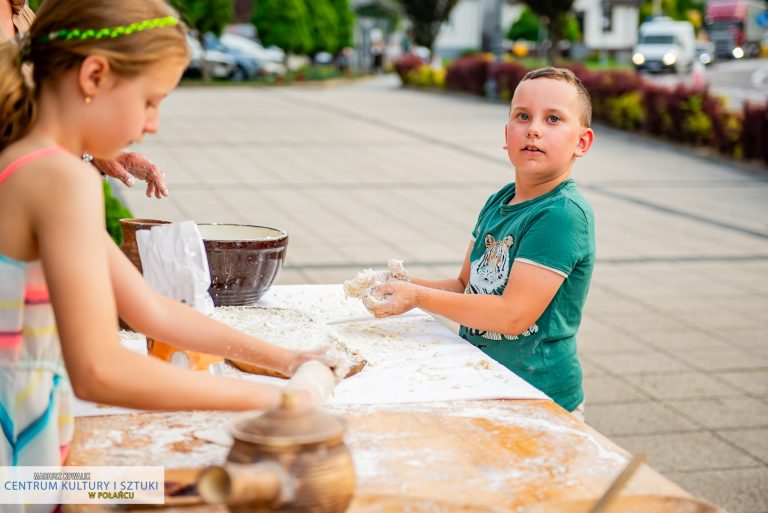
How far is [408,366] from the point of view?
7.01 feet

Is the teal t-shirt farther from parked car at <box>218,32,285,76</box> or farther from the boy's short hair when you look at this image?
parked car at <box>218,32,285,76</box>

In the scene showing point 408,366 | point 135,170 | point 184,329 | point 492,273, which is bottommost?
point 408,366

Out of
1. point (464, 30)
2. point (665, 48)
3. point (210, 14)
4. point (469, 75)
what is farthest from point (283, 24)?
point (464, 30)

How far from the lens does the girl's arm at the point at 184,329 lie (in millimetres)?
1600

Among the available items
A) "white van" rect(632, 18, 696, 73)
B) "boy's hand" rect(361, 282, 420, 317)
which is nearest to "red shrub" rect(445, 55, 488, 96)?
"white van" rect(632, 18, 696, 73)

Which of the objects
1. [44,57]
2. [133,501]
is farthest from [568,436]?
[44,57]

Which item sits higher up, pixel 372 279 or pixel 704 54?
pixel 372 279

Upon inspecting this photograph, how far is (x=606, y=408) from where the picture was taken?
4406 mm

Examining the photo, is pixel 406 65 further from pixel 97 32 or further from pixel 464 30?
pixel 464 30

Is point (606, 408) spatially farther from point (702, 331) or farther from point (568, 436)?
point (568, 436)

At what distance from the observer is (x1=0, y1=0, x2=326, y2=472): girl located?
133 cm

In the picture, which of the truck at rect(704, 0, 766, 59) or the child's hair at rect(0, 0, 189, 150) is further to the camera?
the truck at rect(704, 0, 766, 59)

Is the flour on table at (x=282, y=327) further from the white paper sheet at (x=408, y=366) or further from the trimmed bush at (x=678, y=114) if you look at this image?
the trimmed bush at (x=678, y=114)

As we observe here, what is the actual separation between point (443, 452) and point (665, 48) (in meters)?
32.7
